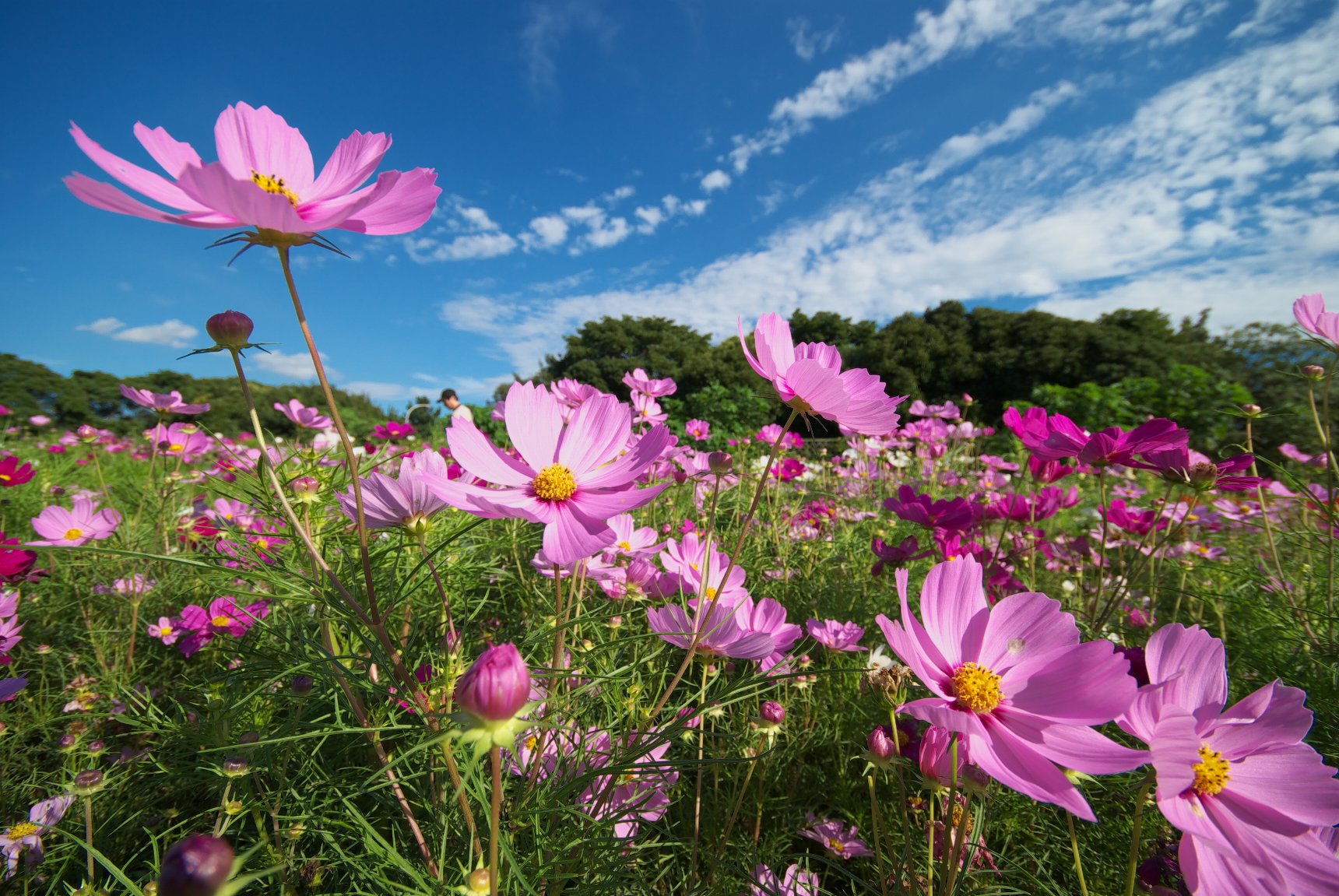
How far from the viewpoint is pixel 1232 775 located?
0.47 metres

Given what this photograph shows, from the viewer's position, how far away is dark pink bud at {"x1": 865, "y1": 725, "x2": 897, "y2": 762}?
1.80 feet

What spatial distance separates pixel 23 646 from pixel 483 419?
5.31 metres

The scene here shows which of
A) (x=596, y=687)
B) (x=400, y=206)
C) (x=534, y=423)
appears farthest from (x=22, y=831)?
A: (x=400, y=206)

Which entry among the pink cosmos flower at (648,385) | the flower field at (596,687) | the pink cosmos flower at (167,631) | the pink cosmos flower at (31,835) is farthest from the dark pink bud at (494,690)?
the pink cosmos flower at (648,385)

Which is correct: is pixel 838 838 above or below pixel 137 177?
below

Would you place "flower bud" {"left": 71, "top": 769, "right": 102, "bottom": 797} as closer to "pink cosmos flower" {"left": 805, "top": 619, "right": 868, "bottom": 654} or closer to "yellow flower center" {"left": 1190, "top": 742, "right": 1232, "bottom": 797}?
"pink cosmos flower" {"left": 805, "top": 619, "right": 868, "bottom": 654}

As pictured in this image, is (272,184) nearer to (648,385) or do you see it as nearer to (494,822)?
(494,822)

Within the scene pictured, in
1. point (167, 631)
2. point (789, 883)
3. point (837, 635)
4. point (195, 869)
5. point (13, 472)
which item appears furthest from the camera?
point (13, 472)

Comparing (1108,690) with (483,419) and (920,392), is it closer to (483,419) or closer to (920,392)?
(483,419)

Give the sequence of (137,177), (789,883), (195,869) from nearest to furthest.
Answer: (195,869), (137,177), (789,883)

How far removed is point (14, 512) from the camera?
2045 mm

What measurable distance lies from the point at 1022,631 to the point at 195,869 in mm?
633

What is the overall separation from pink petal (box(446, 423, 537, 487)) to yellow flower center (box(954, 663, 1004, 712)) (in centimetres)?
46

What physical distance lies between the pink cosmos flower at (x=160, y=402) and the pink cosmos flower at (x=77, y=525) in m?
0.32
